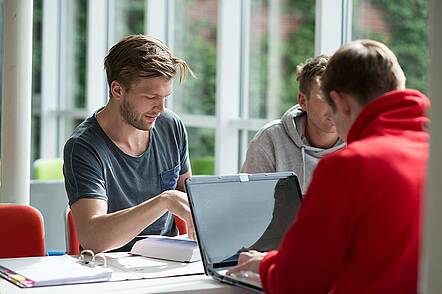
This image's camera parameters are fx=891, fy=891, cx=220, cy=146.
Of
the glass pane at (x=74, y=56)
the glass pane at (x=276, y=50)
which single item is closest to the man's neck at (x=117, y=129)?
the glass pane at (x=276, y=50)

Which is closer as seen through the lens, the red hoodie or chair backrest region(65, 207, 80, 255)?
the red hoodie

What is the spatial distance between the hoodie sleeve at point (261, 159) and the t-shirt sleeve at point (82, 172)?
1.82ft

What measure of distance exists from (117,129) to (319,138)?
2.37 feet

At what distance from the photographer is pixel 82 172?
2957 mm

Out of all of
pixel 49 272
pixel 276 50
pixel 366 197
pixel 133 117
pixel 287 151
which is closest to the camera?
pixel 366 197

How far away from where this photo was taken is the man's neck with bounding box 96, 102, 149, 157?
3103 mm

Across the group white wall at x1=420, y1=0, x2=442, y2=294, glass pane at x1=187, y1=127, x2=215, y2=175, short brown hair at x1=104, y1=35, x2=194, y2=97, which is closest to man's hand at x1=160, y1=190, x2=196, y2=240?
short brown hair at x1=104, y1=35, x2=194, y2=97

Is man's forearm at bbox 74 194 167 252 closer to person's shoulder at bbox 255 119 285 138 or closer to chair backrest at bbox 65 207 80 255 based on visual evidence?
chair backrest at bbox 65 207 80 255

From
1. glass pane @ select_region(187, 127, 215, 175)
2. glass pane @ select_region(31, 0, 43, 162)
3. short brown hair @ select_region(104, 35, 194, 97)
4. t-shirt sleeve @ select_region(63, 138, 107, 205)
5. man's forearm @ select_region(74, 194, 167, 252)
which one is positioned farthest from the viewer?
glass pane @ select_region(31, 0, 43, 162)

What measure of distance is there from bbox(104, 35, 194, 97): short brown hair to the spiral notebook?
0.68 metres

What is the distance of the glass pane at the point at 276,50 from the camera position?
541 cm

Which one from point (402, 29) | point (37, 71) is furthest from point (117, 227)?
point (37, 71)

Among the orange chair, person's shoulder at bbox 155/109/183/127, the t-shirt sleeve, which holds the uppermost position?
person's shoulder at bbox 155/109/183/127

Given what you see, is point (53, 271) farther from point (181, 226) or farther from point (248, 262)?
point (181, 226)
